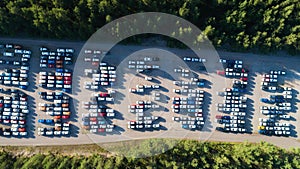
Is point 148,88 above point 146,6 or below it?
below

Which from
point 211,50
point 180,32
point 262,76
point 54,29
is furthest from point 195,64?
point 54,29

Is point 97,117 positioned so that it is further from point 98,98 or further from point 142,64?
point 142,64

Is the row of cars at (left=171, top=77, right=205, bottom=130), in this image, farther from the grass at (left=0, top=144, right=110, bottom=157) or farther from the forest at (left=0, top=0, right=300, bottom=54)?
the grass at (left=0, top=144, right=110, bottom=157)

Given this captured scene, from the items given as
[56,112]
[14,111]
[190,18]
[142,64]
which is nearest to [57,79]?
[56,112]

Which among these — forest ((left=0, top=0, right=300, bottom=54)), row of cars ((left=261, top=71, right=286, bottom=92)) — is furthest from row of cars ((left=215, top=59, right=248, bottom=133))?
forest ((left=0, top=0, right=300, bottom=54))

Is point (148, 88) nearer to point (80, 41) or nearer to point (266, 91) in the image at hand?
point (80, 41)

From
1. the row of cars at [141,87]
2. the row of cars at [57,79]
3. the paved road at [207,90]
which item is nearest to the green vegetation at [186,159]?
the paved road at [207,90]
